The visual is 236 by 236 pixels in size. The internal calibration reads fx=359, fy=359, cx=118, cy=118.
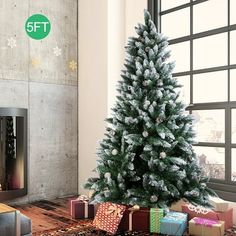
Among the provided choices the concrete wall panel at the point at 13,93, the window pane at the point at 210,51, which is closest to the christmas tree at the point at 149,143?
the window pane at the point at 210,51

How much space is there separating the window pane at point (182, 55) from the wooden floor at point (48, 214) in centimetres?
210

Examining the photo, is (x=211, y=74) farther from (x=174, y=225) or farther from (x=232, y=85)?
(x=174, y=225)

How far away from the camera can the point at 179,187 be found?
3447mm

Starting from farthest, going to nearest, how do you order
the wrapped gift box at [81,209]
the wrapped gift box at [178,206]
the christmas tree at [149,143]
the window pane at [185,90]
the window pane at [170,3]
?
the window pane at [170,3]
the window pane at [185,90]
the wrapped gift box at [81,209]
the wrapped gift box at [178,206]
the christmas tree at [149,143]

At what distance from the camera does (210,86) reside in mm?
3902

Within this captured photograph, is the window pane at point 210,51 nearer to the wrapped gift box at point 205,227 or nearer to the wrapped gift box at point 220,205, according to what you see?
the wrapped gift box at point 220,205

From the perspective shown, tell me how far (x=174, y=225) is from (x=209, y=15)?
226 centimetres

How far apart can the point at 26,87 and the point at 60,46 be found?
749 millimetres

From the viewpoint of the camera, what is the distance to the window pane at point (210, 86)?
12.4 feet

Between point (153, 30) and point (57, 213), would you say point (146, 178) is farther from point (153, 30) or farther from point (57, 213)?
point (153, 30)

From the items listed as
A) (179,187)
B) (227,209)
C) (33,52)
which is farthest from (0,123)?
(227,209)

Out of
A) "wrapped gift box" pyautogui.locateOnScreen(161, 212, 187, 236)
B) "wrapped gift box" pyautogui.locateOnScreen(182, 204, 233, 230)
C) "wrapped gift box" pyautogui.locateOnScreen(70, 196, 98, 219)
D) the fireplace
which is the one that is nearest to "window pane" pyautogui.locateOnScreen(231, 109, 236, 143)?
"wrapped gift box" pyautogui.locateOnScreen(182, 204, 233, 230)

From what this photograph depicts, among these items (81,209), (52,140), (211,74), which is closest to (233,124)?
(211,74)

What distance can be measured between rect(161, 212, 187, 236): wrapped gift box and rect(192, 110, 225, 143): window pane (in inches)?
39.8
